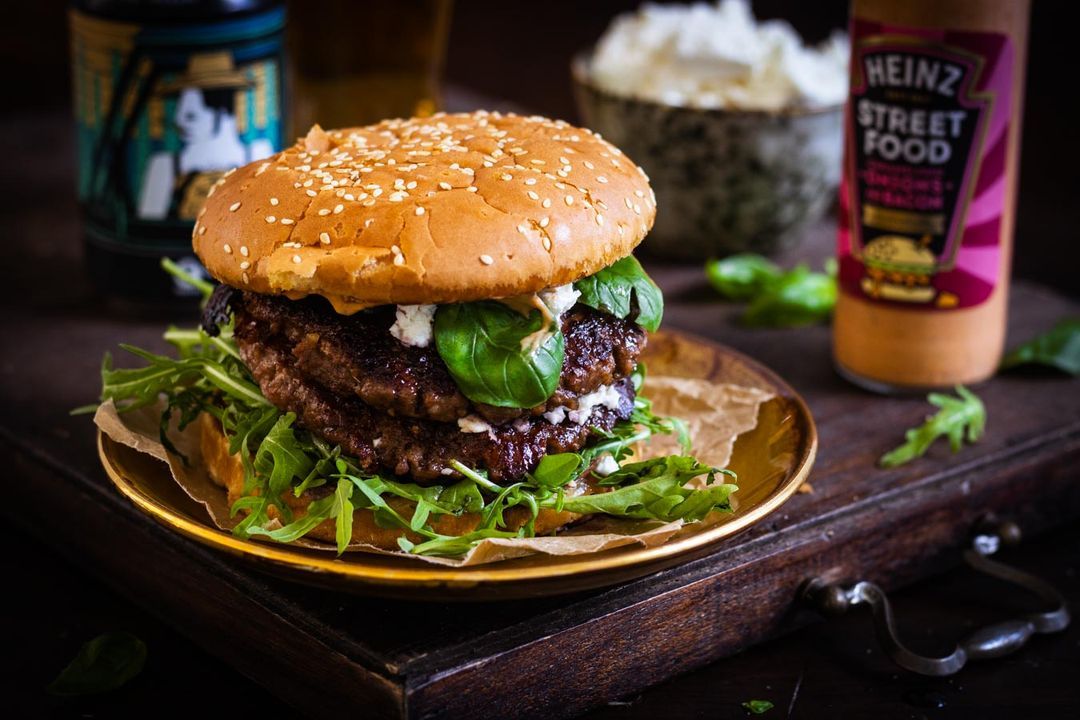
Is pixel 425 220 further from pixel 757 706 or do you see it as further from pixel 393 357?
pixel 757 706

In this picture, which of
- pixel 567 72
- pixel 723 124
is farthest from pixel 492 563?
pixel 567 72

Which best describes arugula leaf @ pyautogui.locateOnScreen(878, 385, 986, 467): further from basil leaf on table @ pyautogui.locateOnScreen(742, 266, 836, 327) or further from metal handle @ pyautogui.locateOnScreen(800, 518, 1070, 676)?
basil leaf on table @ pyautogui.locateOnScreen(742, 266, 836, 327)

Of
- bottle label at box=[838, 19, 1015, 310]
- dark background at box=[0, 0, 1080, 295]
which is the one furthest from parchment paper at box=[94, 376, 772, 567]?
dark background at box=[0, 0, 1080, 295]

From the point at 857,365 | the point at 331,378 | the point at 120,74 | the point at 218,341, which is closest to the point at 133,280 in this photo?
the point at 120,74

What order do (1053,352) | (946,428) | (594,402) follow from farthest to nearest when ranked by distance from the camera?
1. (1053,352)
2. (946,428)
3. (594,402)

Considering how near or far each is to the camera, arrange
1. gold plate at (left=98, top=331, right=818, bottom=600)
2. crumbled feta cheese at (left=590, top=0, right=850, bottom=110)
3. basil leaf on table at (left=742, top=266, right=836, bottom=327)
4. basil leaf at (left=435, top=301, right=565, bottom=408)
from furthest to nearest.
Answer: crumbled feta cheese at (left=590, top=0, right=850, bottom=110) → basil leaf on table at (left=742, top=266, right=836, bottom=327) → basil leaf at (left=435, top=301, right=565, bottom=408) → gold plate at (left=98, top=331, right=818, bottom=600)

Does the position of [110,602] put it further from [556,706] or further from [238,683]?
[556,706]
